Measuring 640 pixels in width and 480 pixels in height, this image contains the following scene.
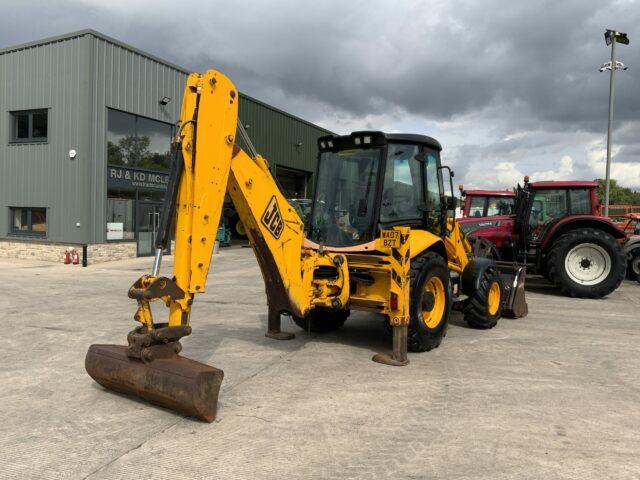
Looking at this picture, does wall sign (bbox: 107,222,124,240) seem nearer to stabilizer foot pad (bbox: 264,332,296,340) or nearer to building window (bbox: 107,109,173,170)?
building window (bbox: 107,109,173,170)

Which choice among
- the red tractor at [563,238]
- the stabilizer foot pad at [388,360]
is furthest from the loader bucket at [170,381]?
the red tractor at [563,238]

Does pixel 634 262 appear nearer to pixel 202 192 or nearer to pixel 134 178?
pixel 202 192

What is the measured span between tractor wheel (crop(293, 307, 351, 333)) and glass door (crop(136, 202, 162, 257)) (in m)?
12.8

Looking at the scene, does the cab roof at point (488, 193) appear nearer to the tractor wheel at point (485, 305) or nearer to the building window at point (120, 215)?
the tractor wheel at point (485, 305)

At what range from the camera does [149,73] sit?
→ 61.2 feet

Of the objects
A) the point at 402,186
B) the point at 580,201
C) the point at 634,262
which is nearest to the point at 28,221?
the point at 402,186

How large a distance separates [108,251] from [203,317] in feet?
34.4

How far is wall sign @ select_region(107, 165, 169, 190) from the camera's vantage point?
1745cm

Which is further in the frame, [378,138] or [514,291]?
[514,291]

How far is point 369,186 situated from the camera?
20.2ft

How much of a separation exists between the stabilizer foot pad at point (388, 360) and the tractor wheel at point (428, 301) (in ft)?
1.25

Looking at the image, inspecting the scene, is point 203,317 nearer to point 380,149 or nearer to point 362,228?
point 362,228

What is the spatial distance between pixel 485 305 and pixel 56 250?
14.6 m

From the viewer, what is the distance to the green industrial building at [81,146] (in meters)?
16.6
